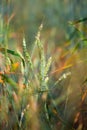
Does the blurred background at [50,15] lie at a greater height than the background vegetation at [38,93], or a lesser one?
greater

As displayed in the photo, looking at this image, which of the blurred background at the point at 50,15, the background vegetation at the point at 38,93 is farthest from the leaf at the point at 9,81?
the blurred background at the point at 50,15

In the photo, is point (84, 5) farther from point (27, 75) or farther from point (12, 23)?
point (27, 75)

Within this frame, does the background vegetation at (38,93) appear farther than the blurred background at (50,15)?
No

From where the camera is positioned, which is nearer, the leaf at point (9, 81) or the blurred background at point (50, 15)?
the leaf at point (9, 81)

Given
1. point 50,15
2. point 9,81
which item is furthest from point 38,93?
point 50,15

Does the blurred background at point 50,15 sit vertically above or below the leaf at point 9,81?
above

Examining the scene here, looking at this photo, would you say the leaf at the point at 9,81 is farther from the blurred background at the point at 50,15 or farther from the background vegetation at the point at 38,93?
the blurred background at the point at 50,15

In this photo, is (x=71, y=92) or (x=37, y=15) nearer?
(x=71, y=92)

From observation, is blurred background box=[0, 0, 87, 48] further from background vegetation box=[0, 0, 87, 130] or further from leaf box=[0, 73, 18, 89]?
leaf box=[0, 73, 18, 89]

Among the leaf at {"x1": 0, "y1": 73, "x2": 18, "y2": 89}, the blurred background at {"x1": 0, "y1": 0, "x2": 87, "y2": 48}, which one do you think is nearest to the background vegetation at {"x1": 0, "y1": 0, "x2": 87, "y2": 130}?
the leaf at {"x1": 0, "y1": 73, "x2": 18, "y2": 89}

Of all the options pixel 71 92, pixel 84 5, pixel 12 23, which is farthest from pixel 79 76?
pixel 84 5

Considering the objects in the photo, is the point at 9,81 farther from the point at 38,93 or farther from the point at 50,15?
the point at 50,15
